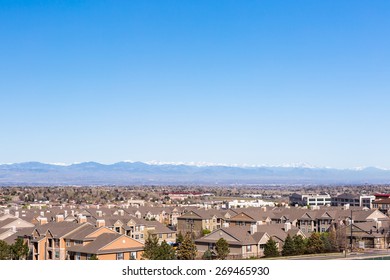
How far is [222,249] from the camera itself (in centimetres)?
3062

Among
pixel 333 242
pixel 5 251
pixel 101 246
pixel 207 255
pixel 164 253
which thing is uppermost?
pixel 101 246

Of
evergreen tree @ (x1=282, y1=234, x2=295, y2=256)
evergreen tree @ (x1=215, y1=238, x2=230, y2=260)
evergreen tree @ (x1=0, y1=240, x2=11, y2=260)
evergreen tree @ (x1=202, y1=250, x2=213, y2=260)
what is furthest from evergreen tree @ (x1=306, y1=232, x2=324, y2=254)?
evergreen tree @ (x1=0, y1=240, x2=11, y2=260)

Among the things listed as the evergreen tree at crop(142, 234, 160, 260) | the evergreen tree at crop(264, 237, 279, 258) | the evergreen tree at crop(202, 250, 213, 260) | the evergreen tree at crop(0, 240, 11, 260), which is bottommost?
the evergreen tree at crop(202, 250, 213, 260)

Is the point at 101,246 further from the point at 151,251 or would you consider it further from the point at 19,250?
the point at 19,250

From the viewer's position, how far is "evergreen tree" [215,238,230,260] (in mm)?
30641

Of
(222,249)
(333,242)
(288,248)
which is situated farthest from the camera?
(333,242)

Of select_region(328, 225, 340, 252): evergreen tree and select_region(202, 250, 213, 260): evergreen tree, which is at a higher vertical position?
select_region(328, 225, 340, 252): evergreen tree

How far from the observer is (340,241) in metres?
33.1

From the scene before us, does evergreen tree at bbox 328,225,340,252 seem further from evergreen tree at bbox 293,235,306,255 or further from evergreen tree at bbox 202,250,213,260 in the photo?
evergreen tree at bbox 202,250,213,260

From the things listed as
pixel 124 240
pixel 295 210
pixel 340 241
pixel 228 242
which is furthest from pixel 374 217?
pixel 124 240

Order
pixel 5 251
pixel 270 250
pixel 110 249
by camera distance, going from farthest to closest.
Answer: pixel 270 250 → pixel 5 251 → pixel 110 249

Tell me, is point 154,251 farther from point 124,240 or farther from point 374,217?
point 374,217

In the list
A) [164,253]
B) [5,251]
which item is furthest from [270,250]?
[5,251]
